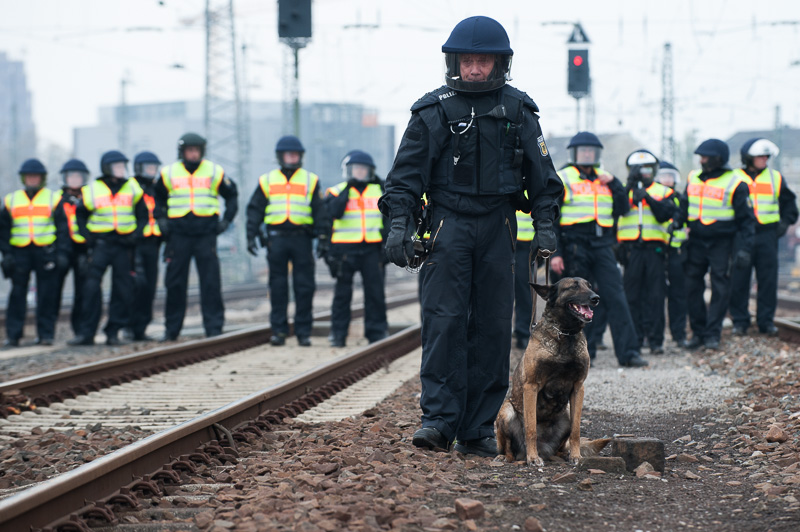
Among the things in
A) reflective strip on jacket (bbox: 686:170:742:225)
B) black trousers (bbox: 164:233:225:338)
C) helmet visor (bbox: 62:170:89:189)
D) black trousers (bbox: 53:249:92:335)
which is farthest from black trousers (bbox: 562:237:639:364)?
helmet visor (bbox: 62:170:89:189)

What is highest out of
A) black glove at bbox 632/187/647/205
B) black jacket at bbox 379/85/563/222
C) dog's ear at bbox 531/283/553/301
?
black jacket at bbox 379/85/563/222

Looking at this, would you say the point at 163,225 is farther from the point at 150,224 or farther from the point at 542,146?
the point at 542,146

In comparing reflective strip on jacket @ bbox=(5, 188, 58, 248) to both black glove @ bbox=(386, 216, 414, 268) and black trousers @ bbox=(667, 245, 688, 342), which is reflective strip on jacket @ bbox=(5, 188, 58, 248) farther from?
black glove @ bbox=(386, 216, 414, 268)

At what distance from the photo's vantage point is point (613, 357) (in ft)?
34.3

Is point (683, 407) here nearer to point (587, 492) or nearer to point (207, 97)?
point (587, 492)

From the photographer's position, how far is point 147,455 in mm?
4586

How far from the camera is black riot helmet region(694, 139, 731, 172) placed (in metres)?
11.2

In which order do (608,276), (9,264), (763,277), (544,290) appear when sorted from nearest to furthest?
(544,290), (608,276), (763,277), (9,264)

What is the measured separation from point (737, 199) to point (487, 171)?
6782mm

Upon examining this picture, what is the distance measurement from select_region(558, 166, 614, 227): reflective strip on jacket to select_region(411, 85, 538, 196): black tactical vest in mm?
4416

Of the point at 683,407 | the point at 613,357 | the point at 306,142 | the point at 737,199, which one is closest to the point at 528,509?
the point at 683,407

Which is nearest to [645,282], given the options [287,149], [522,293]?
[522,293]

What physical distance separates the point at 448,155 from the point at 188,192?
7474 mm

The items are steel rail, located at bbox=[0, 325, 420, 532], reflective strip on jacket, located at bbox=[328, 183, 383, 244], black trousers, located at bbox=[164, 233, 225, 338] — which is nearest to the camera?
steel rail, located at bbox=[0, 325, 420, 532]
